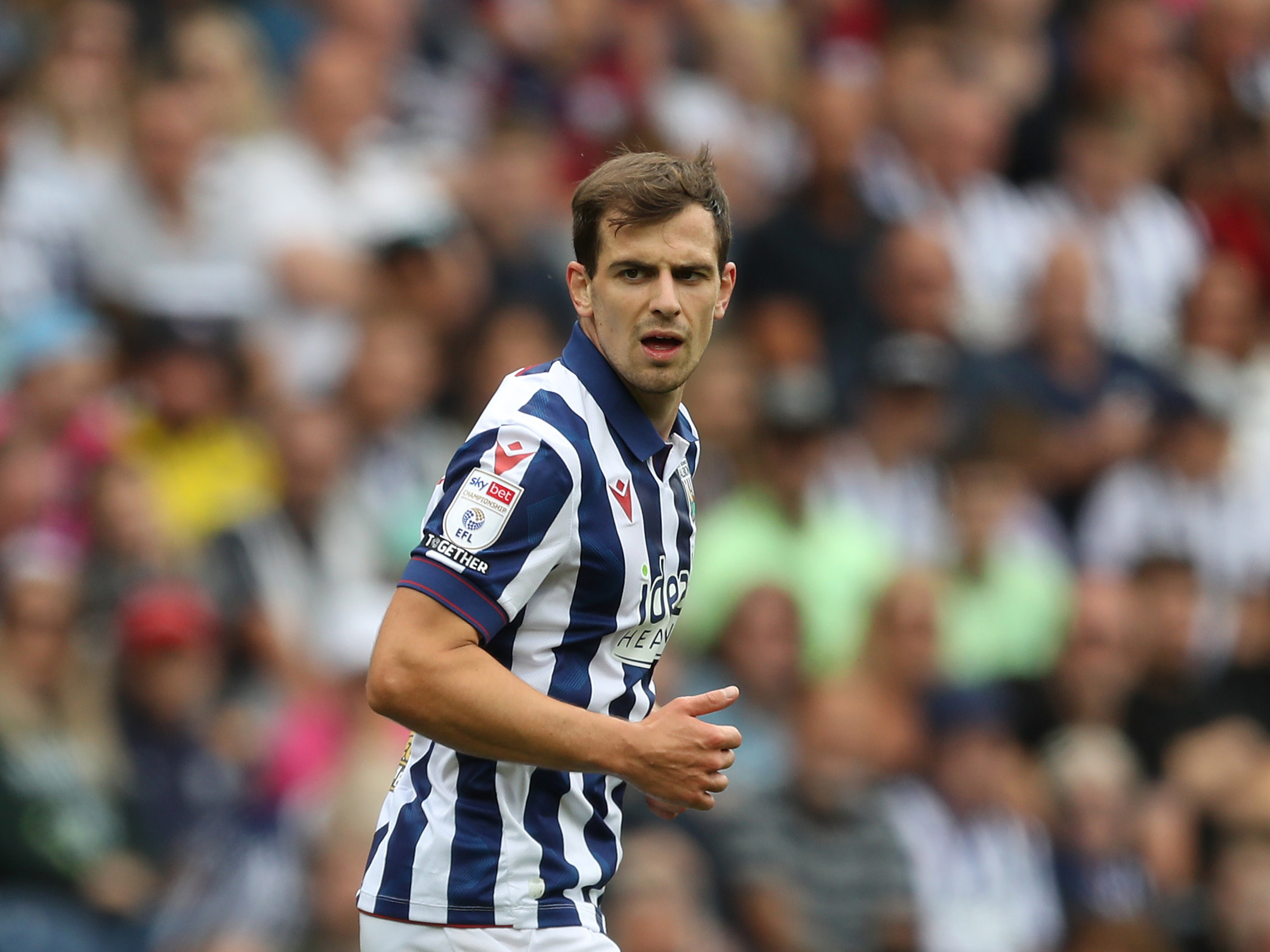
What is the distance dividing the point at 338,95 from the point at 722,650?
3450 mm

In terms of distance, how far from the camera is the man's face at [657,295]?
3561 mm

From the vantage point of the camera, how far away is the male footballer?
3285mm

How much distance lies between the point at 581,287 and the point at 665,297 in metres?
0.24

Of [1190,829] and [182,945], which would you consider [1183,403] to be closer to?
[1190,829]

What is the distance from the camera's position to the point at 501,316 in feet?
27.5

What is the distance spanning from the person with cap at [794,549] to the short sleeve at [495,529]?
4778 mm

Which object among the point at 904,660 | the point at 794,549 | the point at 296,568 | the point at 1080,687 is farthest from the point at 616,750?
the point at 1080,687

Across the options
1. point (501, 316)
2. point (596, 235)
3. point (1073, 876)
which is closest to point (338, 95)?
point (501, 316)

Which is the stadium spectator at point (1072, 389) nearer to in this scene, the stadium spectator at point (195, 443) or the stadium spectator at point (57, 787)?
the stadium spectator at point (195, 443)

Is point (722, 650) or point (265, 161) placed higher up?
point (265, 161)

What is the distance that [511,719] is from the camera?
326cm

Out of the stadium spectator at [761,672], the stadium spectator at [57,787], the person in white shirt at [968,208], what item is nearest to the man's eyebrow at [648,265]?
the stadium spectator at [57,787]

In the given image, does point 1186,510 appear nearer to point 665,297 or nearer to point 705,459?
point 705,459

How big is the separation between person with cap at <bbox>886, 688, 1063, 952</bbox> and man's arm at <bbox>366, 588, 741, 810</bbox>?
464cm
